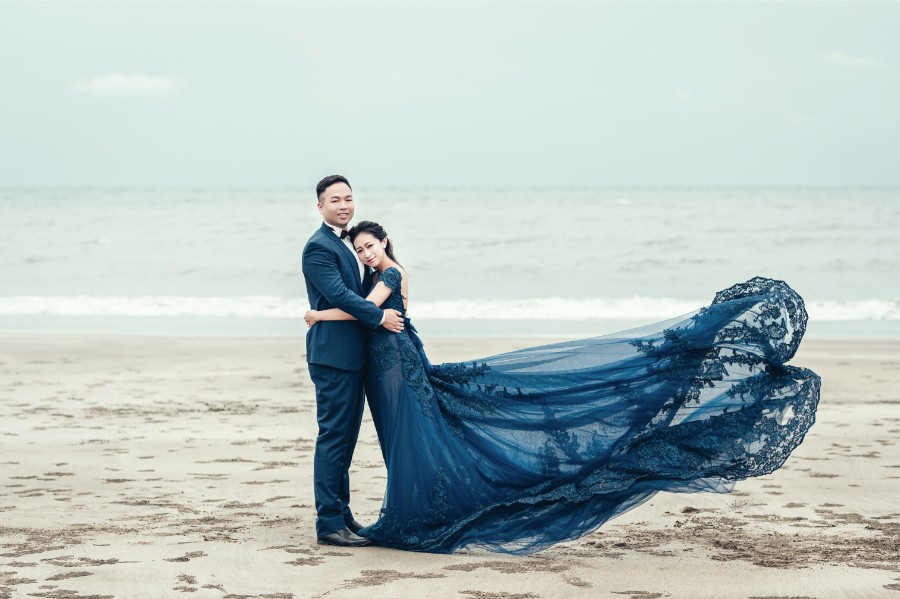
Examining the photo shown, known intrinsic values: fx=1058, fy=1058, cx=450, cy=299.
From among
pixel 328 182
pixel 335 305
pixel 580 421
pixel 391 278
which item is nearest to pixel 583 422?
pixel 580 421

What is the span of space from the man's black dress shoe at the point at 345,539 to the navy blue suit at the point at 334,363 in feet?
0.08

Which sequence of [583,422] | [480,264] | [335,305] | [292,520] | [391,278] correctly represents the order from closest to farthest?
[583,422]
[335,305]
[391,278]
[292,520]
[480,264]

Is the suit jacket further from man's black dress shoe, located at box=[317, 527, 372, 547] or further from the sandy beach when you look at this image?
the sandy beach

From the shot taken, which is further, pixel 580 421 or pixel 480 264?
pixel 480 264

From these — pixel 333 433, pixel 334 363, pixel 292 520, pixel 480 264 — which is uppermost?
pixel 480 264

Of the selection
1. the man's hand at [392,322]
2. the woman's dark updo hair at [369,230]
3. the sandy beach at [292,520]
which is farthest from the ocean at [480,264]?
the man's hand at [392,322]

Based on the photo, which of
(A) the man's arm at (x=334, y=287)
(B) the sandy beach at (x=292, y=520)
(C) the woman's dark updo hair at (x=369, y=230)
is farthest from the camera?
(C) the woman's dark updo hair at (x=369, y=230)

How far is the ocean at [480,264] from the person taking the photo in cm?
1882

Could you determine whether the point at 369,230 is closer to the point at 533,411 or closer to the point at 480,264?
the point at 533,411

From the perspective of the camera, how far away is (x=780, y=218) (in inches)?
1596

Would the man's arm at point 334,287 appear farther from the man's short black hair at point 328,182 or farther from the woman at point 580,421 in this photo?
the man's short black hair at point 328,182

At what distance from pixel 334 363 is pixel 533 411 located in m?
0.94

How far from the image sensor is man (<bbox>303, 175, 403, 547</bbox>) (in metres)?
4.89

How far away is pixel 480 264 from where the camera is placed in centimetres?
2805
